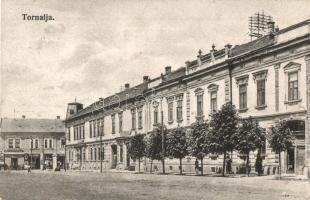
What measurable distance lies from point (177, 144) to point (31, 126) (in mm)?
54700

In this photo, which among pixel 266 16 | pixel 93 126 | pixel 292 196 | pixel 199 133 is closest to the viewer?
pixel 292 196

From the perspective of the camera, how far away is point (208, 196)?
15.3 meters

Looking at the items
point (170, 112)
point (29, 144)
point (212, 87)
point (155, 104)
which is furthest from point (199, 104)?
point (29, 144)

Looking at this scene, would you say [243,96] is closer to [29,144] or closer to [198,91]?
[198,91]

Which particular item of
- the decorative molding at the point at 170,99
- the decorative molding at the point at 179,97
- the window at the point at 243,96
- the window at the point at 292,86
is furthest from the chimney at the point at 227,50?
the decorative molding at the point at 170,99

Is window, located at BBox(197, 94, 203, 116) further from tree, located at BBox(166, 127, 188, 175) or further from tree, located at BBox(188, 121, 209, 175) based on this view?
tree, located at BBox(188, 121, 209, 175)

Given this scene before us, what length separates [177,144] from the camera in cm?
3497

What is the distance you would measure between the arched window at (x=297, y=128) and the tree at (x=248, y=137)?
5.13ft

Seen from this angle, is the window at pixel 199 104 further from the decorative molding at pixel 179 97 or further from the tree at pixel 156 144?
the tree at pixel 156 144

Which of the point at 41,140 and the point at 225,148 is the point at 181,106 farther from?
the point at 41,140

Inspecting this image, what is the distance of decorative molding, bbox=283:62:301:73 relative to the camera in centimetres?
2654

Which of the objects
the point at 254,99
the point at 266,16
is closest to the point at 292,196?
the point at 254,99

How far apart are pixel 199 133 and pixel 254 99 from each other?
3905 mm

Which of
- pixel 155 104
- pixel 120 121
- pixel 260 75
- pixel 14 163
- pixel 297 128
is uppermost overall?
pixel 260 75
